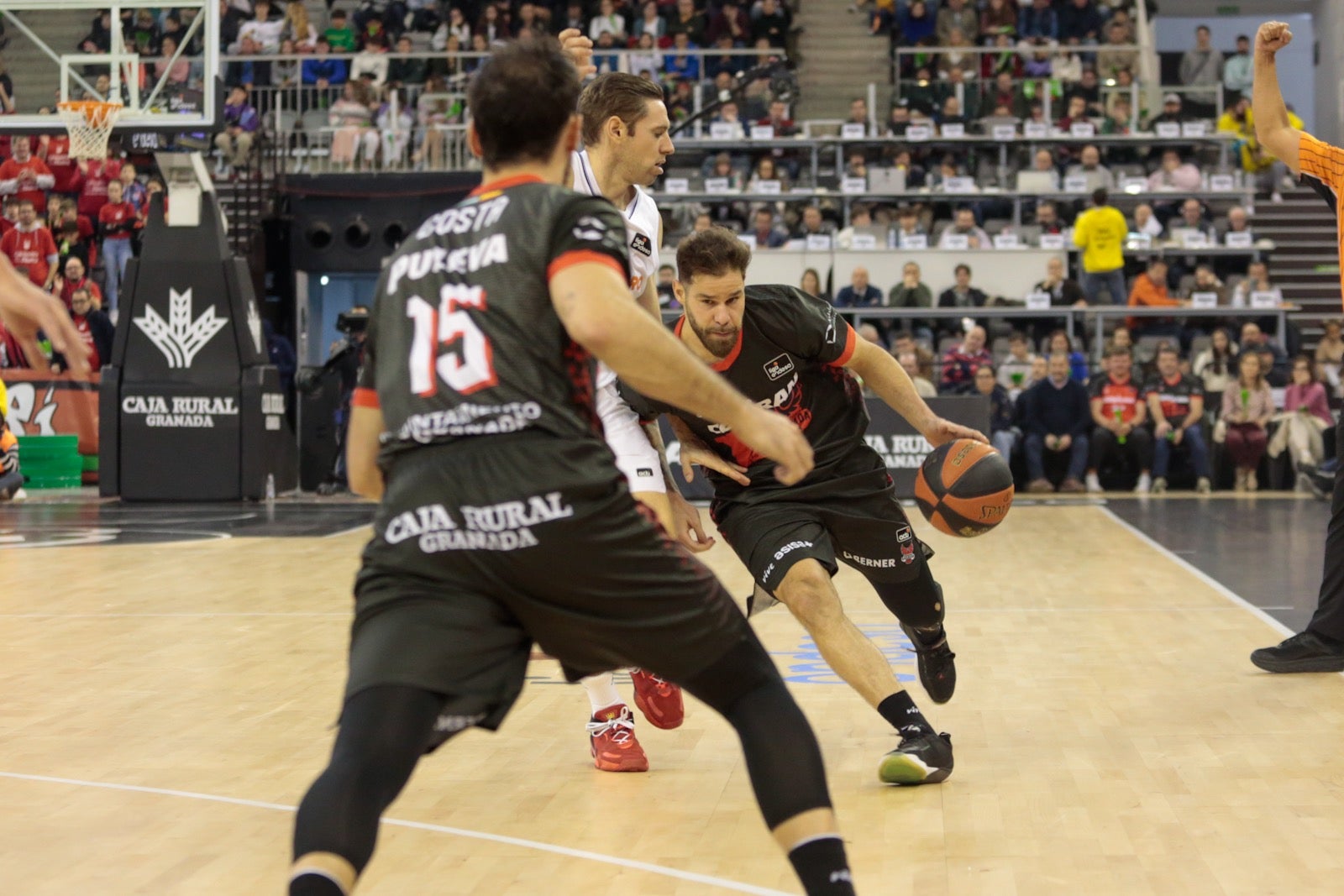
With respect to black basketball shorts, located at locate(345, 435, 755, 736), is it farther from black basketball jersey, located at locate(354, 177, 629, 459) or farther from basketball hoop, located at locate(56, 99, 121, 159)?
basketball hoop, located at locate(56, 99, 121, 159)

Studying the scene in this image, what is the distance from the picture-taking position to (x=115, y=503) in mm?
16391

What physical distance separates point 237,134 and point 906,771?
19.3 metres

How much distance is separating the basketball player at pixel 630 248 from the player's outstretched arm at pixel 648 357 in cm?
201

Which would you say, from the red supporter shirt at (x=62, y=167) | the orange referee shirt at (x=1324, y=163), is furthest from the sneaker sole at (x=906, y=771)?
the red supporter shirt at (x=62, y=167)

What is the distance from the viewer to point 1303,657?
21.6ft

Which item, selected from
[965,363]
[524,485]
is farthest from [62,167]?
[524,485]

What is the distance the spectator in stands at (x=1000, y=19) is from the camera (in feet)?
78.9

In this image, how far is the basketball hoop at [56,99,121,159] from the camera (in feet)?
48.2

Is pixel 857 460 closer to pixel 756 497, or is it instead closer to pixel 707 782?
pixel 756 497

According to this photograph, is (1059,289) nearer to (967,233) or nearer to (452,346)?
(967,233)

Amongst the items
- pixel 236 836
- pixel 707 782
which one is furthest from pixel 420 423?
pixel 707 782

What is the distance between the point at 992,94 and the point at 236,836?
2011cm

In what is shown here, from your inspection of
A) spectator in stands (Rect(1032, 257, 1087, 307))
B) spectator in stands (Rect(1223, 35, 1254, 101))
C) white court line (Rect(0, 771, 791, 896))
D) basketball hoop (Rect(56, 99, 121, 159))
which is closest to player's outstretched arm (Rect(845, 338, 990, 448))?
white court line (Rect(0, 771, 791, 896))

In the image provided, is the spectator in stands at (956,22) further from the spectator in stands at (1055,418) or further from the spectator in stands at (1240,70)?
the spectator in stands at (1055,418)
